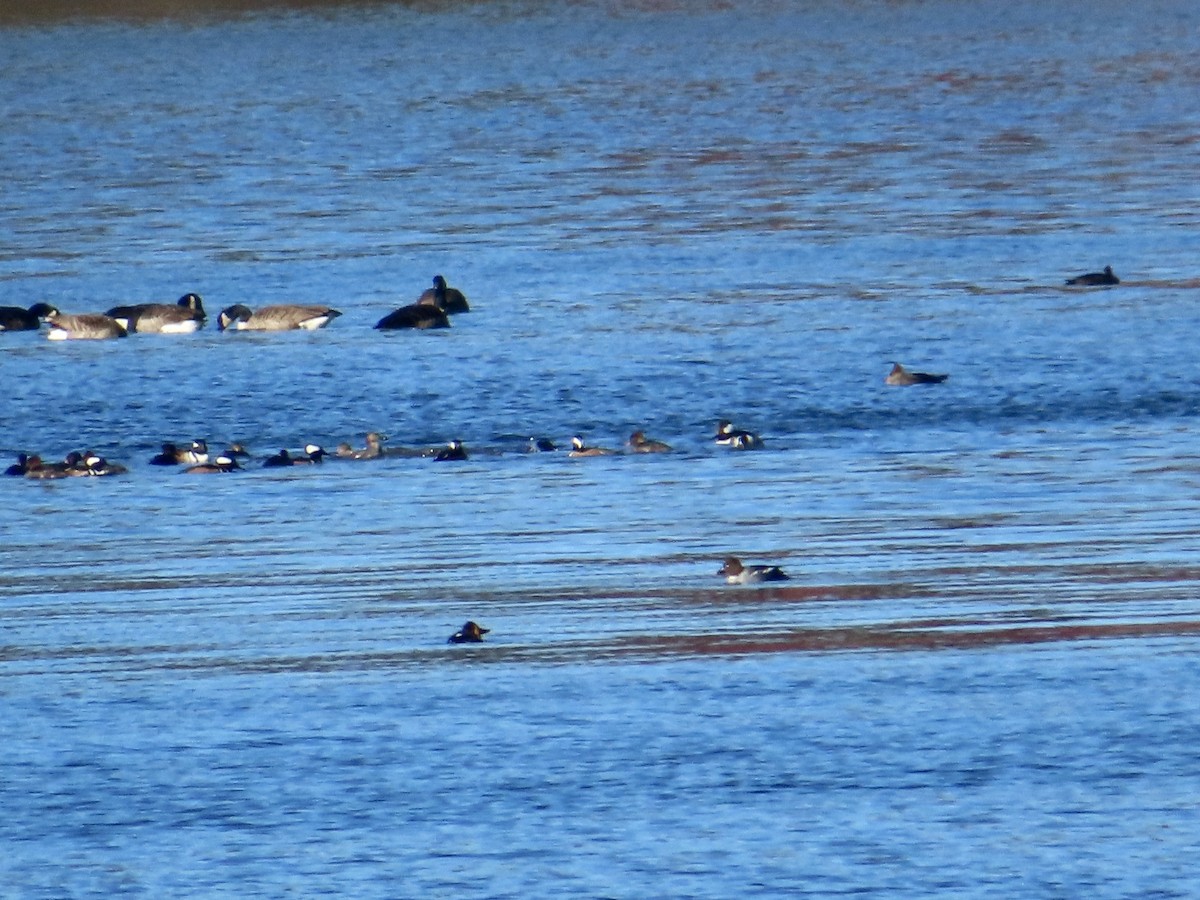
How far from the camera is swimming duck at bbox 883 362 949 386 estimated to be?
22922mm

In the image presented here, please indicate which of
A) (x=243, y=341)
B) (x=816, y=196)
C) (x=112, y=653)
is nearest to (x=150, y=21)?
(x=816, y=196)

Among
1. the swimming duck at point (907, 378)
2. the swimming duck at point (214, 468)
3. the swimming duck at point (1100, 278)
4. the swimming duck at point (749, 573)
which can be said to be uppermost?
the swimming duck at point (749, 573)

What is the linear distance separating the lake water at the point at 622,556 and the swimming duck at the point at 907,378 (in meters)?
0.18

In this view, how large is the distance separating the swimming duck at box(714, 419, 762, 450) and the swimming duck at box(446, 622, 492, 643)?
6.08 meters

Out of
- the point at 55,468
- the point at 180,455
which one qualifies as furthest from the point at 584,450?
the point at 55,468

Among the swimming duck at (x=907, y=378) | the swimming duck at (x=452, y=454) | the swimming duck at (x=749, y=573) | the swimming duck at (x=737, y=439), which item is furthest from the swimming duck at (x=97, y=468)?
the swimming duck at (x=749, y=573)

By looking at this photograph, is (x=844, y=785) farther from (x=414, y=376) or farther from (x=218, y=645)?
(x=414, y=376)

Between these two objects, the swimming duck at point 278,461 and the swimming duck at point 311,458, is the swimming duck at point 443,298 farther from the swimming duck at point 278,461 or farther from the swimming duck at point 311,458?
the swimming duck at point 278,461

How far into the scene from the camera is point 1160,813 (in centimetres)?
1178

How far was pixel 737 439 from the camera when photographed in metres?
20.5

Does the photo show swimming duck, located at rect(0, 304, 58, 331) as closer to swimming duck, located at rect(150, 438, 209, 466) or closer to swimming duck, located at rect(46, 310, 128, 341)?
swimming duck, located at rect(46, 310, 128, 341)

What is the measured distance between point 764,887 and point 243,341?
17048 mm

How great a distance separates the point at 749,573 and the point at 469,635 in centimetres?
184

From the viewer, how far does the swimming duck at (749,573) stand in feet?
51.3
